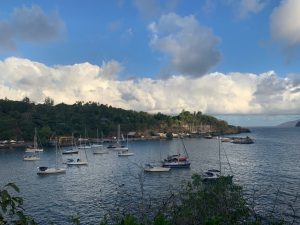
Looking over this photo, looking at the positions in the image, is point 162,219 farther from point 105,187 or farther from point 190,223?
point 105,187

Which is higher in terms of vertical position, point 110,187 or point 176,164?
point 176,164

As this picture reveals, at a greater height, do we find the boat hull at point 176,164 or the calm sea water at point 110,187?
the boat hull at point 176,164

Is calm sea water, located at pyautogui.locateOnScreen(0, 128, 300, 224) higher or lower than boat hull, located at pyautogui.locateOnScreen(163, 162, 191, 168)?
lower

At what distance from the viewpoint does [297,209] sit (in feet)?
162

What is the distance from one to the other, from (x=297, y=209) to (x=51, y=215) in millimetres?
31338

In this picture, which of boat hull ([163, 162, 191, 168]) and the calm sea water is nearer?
the calm sea water

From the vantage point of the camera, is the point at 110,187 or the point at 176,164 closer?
the point at 110,187

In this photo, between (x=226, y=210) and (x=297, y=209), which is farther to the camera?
(x=297, y=209)

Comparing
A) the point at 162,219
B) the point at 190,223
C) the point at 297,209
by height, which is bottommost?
the point at 297,209

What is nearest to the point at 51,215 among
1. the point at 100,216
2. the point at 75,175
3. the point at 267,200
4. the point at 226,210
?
the point at 100,216

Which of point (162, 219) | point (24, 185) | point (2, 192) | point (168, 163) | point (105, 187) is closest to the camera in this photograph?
point (2, 192)

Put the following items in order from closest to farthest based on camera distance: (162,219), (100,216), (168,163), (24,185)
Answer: (162,219) < (100,216) < (24,185) < (168,163)

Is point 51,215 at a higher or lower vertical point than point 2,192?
lower

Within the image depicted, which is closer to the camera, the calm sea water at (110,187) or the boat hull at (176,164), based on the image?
the calm sea water at (110,187)
